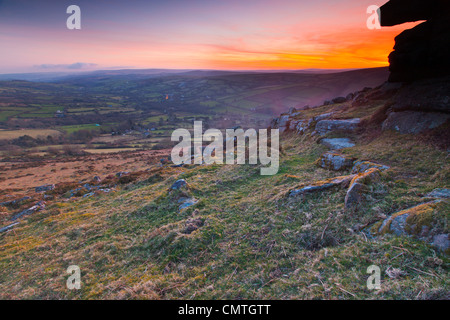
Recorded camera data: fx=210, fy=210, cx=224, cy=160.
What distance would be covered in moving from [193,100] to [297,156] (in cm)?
15288

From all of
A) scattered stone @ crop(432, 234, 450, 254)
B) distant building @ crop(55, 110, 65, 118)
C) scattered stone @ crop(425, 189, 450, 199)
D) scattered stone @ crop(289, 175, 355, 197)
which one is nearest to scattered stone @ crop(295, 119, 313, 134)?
scattered stone @ crop(289, 175, 355, 197)

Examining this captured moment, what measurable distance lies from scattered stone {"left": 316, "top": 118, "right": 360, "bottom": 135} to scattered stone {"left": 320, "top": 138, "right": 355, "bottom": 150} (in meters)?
1.48

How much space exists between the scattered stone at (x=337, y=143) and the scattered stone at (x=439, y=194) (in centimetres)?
642

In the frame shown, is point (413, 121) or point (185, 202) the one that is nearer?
point (185, 202)

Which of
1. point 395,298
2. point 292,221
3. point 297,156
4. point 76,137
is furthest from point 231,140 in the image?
point 76,137

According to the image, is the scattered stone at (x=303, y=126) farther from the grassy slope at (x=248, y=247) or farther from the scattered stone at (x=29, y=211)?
the scattered stone at (x=29, y=211)

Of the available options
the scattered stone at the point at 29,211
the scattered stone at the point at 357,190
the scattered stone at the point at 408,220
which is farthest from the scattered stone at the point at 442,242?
the scattered stone at the point at 29,211

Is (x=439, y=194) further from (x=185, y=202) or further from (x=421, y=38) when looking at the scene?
(x=421, y=38)

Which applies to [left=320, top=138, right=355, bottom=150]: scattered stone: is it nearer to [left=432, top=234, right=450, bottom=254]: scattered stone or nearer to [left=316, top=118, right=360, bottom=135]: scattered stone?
[left=316, top=118, right=360, bottom=135]: scattered stone

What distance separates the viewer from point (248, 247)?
19.5 ft

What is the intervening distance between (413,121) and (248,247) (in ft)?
35.1

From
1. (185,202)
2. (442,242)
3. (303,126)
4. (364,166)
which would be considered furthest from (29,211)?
(303,126)

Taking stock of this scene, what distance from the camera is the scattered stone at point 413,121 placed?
9.41 meters

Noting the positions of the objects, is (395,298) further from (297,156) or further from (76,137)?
(76,137)
